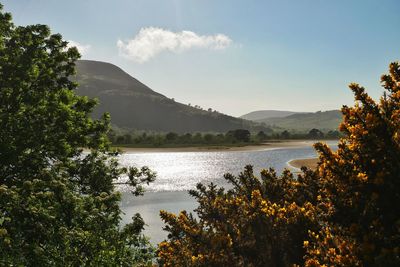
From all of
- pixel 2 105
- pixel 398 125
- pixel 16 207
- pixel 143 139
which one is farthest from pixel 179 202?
pixel 143 139

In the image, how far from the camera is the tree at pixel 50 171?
11.3m

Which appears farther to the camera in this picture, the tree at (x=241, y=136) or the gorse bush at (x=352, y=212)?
the tree at (x=241, y=136)

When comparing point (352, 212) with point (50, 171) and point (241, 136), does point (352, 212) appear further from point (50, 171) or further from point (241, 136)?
point (241, 136)

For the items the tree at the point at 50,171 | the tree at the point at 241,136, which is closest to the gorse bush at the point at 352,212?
the tree at the point at 50,171

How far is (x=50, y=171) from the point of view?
13.6 metres

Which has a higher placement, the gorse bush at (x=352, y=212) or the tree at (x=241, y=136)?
the tree at (x=241, y=136)

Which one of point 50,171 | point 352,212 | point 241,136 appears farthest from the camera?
point 241,136

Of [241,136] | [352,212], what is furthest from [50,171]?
[241,136]

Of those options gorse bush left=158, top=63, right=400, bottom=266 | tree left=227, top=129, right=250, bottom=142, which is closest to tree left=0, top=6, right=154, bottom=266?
gorse bush left=158, top=63, right=400, bottom=266

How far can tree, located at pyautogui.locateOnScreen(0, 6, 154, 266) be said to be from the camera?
37.0ft

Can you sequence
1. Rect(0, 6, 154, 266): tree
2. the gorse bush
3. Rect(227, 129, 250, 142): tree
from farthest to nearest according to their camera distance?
Rect(227, 129, 250, 142): tree → Rect(0, 6, 154, 266): tree → the gorse bush

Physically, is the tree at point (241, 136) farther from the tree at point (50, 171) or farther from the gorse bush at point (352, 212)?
the gorse bush at point (352, 212)

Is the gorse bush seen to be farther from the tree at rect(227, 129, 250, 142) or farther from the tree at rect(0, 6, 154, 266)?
the tree at rect(227, 129, 250, 142)

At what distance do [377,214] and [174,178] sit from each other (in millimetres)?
62915
